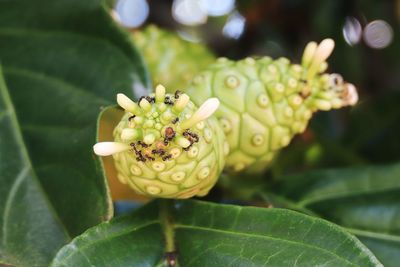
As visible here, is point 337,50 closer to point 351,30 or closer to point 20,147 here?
point 351,30

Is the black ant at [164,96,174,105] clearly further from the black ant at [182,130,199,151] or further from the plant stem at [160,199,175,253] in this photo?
the plant stem at [160,199,175,253]

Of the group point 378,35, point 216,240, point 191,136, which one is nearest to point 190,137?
point 191,136

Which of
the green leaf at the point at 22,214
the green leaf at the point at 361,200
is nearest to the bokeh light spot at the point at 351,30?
the green leaf at the point at 361,200

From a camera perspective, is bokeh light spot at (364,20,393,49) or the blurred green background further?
bokeh light spot at (364,20,393,49)

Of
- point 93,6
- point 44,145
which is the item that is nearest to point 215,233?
point 44,145

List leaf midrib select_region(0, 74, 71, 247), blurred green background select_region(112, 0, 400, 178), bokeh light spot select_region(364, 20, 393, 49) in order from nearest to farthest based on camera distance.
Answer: leaf midrib select_region(0, 74, 71, 247) < blurred green background select_region(112, 0, 400, 178) < bokeh light spot select_region(364, 20, 393, 49)

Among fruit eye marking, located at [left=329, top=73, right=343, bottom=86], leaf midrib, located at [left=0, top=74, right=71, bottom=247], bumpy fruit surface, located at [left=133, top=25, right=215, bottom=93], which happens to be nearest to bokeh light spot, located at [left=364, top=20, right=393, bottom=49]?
bumpy fruit surface, located at [left=133, top=25, right=215, bottom=93]

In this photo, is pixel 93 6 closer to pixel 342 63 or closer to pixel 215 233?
pixel 215 233
